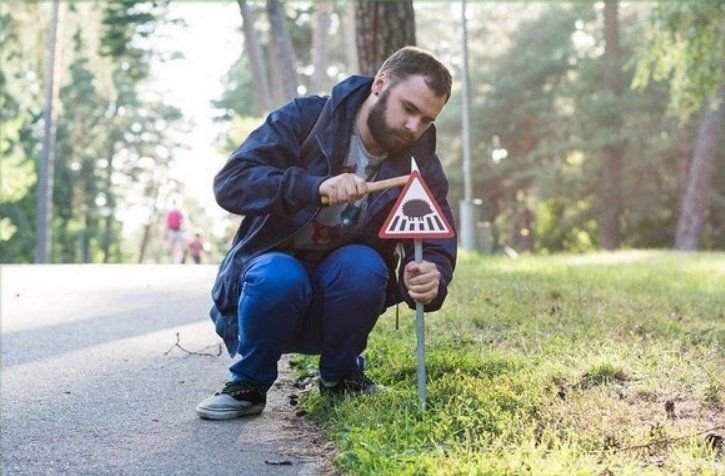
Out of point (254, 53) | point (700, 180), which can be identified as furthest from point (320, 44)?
point (700, 180)

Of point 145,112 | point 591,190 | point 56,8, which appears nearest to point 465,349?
point 56,8

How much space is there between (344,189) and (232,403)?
1100mm

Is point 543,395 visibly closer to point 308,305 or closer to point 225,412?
point 308,305

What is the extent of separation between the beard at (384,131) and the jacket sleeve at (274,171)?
310 mm

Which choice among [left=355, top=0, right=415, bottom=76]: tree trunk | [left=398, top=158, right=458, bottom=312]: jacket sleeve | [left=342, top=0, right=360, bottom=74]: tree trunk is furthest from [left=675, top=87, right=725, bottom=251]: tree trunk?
[left=398, top=158, right=458, bottom=312]: jacket sleeve

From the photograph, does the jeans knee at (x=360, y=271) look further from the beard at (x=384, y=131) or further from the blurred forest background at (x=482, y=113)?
the blurred forest background at (x=482, y=113)

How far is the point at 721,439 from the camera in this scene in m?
3.17

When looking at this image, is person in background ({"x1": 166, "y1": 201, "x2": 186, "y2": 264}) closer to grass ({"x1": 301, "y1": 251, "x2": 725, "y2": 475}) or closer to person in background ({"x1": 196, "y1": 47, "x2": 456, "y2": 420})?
grass ({"x1": 301, "y1": 251, "x2": 725, "y2": 475})

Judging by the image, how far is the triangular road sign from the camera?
362cm

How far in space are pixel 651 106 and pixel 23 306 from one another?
26565mm

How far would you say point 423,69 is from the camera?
3.73 metres

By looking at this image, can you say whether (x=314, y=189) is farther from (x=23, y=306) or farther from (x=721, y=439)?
(x=23, y=306)

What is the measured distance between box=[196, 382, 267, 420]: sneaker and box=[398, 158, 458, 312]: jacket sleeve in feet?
2.57

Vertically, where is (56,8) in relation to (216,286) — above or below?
above
